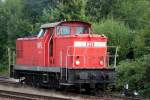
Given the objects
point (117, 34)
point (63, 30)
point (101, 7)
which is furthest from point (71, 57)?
point (101, 7)

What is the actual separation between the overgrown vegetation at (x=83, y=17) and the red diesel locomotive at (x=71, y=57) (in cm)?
288

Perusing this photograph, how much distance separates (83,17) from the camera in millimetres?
30516

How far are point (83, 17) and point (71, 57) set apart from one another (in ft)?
39.1

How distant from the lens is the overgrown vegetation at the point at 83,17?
25.6 m

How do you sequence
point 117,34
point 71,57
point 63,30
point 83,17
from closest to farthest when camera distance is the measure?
1. point 71,57
2. point 63,30
3. point 117,34
4. point 83,17

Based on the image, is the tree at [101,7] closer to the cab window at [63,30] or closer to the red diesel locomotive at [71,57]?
the red diesel locomotive at [71,57]

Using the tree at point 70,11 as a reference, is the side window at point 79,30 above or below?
below

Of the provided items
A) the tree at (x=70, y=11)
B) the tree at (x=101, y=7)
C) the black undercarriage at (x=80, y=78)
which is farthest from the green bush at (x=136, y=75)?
the tree at (x=101, y=7)

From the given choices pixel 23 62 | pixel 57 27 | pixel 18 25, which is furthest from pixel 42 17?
pixel 57 27

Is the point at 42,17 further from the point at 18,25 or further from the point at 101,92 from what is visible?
the point at 101,92

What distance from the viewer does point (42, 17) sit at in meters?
34.6

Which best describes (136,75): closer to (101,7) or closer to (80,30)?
(80,30)

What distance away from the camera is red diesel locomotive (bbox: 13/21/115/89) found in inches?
733

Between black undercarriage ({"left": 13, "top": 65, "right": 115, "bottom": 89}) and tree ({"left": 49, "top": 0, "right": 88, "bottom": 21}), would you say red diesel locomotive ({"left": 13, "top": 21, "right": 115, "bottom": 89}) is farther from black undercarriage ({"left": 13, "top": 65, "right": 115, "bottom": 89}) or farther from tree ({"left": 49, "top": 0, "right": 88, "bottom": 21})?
tree ({"left": 49, "top": 0, "right": 88, "bottom": 21})
